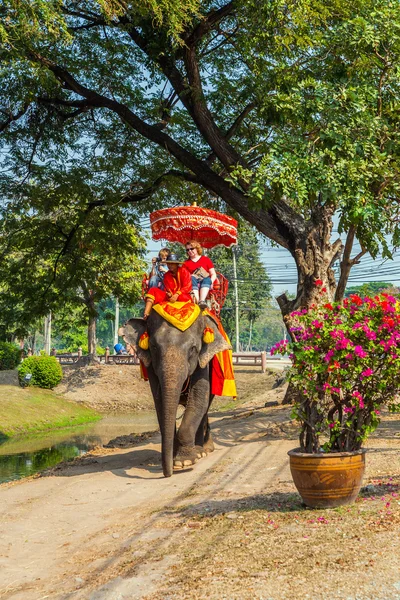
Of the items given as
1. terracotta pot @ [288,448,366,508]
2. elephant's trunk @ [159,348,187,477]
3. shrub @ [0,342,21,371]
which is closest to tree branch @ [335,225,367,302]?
elephant's trunk @ [159,348,187,477]

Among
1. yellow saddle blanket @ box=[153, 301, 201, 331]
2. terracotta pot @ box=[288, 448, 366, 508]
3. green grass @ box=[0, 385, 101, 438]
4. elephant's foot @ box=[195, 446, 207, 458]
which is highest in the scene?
yellow saddle blanket @ box=[153, 301, 201, 331]

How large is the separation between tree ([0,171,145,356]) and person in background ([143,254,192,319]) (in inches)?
323

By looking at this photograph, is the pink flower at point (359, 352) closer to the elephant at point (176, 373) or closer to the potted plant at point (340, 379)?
the potted plant at point (340, 379)

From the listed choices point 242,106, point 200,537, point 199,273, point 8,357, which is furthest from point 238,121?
point 8,357

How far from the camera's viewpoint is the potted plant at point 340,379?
265 inches

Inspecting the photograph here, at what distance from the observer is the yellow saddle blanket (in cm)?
1027

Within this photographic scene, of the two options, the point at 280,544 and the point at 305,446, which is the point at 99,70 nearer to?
the point at 305,446

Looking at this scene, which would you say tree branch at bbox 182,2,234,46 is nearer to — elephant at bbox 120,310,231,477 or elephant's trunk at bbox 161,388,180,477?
elephant at bbox 120,310,231,477

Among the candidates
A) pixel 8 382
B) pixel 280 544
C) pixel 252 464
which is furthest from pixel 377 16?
pixel 8 382

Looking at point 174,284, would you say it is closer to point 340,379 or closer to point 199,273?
point 199,273

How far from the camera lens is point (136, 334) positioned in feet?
34.8

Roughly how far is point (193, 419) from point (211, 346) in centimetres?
115

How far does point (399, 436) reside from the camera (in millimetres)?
11758

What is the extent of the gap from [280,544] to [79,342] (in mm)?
65812
